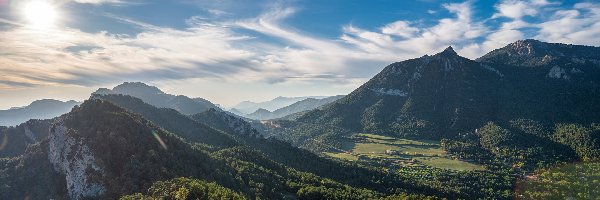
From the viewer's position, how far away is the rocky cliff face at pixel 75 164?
119750 mm

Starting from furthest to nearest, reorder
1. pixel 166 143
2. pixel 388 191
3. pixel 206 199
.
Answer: pixel 388 191 < pixel 166 143 < pixel 206 199

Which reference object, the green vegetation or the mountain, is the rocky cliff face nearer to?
the mountain

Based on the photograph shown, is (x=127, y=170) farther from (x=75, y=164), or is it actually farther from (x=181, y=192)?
(x=181, y=192)

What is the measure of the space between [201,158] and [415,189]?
110m

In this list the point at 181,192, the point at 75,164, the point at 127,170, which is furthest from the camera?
the point at 75,164

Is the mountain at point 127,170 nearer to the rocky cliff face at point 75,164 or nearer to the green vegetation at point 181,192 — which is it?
the rocky cliff face at point 75,164

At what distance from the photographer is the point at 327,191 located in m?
149

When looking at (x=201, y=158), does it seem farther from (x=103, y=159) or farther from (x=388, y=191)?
(x=388, y=191)

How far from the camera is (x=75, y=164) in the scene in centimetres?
13225

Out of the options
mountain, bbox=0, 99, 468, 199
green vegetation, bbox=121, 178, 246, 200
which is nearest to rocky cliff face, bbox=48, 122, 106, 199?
mountain, bbox=0, 99, 468, 199

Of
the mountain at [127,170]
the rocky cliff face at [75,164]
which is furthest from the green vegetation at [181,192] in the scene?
the rocky cliff face at [75,164]

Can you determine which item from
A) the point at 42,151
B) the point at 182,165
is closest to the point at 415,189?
the point at 182,165

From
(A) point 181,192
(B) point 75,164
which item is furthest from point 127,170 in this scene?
(A) point 181,192

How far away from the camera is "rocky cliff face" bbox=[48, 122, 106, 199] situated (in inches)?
4715
